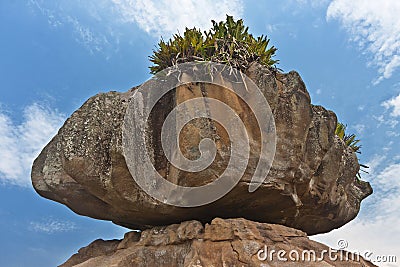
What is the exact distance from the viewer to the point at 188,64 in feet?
32.8

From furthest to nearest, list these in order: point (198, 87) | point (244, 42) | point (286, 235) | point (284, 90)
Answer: point (244, 42), point (284, 90), point (198, 87), point (286, 235)

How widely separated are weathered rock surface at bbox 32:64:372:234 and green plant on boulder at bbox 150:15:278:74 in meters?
0.80

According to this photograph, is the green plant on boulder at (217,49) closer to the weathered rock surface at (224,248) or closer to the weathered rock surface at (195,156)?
the weathered rock surface at (195,156)

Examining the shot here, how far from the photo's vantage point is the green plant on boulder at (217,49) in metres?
10.3

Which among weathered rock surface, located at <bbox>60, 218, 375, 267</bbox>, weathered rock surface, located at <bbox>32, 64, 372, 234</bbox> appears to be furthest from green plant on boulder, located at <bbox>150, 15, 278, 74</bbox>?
weathered rock surface, located at <bbox>60, 218, 375, 267</bbox>

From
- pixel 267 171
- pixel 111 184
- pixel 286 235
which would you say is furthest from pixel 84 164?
pixel 286 235

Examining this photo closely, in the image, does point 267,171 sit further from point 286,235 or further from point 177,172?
point 177,172

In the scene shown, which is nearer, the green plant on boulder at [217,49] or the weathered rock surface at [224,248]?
the weathered rock surface at [224,248]

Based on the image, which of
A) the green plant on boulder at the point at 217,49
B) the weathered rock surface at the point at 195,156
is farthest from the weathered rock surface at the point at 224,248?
the green plant on boulder at the point at 217,49

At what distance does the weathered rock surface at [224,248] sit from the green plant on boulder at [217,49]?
423 cm

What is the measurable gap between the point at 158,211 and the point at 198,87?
Answer: 10.7ft

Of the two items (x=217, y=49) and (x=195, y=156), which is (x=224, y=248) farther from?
(x=217, y=49)

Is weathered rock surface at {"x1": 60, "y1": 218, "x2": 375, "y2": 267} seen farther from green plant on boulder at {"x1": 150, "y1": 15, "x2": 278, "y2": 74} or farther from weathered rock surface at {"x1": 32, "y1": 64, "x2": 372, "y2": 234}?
green plant on boulder at {"x1": 150, "y1": 15, "x2": 278, "y2": 74}

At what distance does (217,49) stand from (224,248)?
5.32 metres
